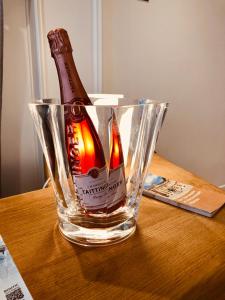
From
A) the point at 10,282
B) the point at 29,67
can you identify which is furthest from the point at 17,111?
the point at 10,282

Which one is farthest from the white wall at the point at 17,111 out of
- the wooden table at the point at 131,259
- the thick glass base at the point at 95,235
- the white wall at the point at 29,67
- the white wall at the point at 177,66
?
the thick glass base at the point at 95,235

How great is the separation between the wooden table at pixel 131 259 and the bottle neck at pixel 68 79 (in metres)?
0.19

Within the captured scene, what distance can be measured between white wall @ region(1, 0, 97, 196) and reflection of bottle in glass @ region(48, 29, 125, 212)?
52 cm

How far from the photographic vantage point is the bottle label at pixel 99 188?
32 cm

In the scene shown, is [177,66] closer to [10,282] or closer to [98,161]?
[98,161]

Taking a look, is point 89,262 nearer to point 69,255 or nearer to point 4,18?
point 69,255

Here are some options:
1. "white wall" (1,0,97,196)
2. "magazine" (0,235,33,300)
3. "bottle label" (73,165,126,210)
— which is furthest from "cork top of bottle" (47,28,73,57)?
"white wall" (1,0,97,196)

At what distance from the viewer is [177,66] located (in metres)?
1.17

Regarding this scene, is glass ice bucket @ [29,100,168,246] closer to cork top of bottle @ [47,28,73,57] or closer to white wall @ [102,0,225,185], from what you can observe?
cork top of bottle @ [47,28,73,57]

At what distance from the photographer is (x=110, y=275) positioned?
0.28 meters

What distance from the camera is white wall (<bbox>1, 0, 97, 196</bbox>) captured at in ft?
2.59

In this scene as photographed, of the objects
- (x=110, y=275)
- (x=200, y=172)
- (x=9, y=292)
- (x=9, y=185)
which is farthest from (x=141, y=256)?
(x=200, y=172)

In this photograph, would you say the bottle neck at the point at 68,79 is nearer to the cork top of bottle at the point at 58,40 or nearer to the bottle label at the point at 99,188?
the cork top of bottle at the point at 58,40

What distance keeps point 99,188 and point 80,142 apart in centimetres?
9
